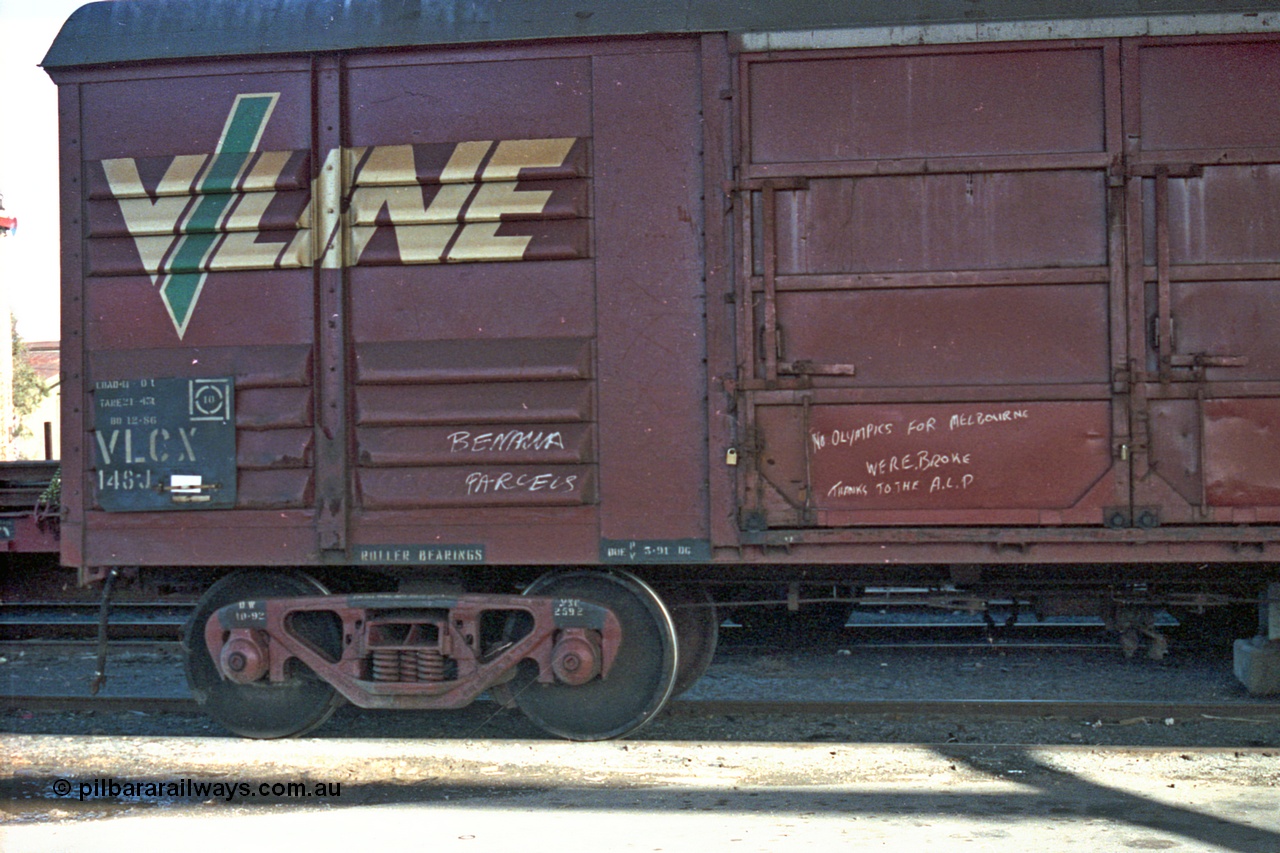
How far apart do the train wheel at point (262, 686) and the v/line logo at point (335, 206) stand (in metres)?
1.38

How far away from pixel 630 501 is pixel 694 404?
22.0 inches

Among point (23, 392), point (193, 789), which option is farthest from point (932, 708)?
point (23, 392)

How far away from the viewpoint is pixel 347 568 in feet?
20.3

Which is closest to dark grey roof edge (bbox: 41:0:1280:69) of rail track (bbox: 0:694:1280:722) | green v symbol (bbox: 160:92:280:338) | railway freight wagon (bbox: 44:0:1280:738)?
railway freight wagon (bbox: 44:0:1280:738)

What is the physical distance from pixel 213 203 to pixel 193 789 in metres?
2.82

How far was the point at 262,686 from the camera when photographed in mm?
6051

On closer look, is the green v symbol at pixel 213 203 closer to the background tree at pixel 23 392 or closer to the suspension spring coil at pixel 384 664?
the suspension spring coil at pixel 384 664

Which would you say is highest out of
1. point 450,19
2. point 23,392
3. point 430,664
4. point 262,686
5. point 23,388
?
point 450,19

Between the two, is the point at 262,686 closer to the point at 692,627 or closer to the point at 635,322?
the point at 692,627

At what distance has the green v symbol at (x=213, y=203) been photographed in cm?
587

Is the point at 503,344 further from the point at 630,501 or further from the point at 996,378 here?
the point at 996,378

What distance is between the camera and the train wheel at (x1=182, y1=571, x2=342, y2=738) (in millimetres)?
6059

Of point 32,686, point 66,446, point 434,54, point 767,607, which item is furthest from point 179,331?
point 767,607

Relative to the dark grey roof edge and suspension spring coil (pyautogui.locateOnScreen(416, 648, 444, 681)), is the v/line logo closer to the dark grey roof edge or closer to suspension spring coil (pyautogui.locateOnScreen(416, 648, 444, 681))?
the dark grey roof edge
